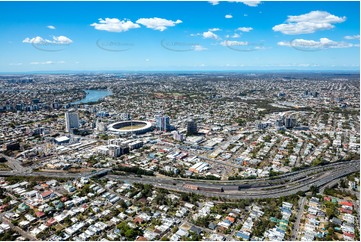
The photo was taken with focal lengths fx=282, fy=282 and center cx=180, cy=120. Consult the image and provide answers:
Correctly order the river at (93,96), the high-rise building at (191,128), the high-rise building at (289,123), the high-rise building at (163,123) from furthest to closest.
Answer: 1. the river at (93,96)
2. the high-rise building at (289,123)
3. the high-rise building at (163,123)
4. the high-rise building at (191,128)

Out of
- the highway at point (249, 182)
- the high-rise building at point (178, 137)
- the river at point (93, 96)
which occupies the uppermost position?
the river at point (93, 96)

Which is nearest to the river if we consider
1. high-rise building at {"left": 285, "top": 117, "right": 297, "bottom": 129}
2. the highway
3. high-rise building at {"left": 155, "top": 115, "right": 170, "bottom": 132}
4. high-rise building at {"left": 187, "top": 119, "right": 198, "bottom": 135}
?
high-rise building at {"left": 155, "top": 115, "right": 170, "bottom": 132}

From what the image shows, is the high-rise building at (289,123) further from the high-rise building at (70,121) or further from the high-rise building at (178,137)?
the high-rise building at (70,121)

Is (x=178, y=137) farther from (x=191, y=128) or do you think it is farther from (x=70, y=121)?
(x=70, y=121)

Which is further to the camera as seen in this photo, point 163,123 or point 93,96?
point 93,96

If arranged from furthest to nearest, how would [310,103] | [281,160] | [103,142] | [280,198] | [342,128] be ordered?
[310,103] < [342,128] < [103,142] < [281,160] < [280,198]

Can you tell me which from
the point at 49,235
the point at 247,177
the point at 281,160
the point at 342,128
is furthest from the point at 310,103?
the point at 49,235

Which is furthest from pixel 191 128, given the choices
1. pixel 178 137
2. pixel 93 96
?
pixel 93 96

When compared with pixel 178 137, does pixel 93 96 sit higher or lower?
higher

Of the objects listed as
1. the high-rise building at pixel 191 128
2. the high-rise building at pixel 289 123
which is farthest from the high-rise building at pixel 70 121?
the high-rise building at pixel 289 123

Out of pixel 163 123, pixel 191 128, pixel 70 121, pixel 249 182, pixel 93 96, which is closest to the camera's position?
pixel 249 182

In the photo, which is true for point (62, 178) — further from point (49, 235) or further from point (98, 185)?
point (49, 235)
